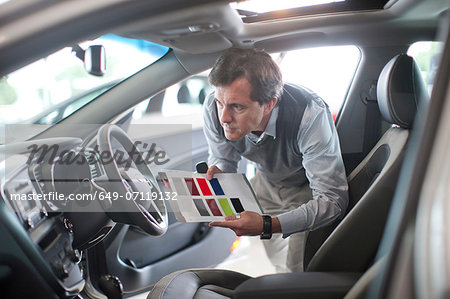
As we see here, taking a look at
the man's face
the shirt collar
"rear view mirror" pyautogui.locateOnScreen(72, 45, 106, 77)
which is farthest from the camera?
the shirt collar

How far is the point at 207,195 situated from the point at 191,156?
33.6 inches

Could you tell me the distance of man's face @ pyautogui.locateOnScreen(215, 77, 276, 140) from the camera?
1.44m

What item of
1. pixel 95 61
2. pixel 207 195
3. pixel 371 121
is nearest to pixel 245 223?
pixel 207 195

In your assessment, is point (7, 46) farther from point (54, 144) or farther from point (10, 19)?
point (54, 144)

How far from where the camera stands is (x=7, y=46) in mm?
572

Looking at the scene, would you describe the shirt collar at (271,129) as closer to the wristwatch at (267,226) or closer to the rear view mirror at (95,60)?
the wristwatch at (267,226)

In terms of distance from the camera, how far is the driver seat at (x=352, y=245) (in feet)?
3.52

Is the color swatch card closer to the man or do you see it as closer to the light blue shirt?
the man

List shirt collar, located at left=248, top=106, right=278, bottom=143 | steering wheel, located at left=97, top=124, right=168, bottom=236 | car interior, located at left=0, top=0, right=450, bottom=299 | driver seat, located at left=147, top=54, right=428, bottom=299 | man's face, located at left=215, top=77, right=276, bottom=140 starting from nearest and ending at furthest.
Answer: car interior, located at left=0, top=0, right=450, bottom=299 < driver seat, located at left=147, top=54, right=428, bottom=299 < steering wheel, located at left=97, top=124, right=168, bottom=236 < man's face, located at left=215, top=77, right=276, bottom=140 < shirt collar, located at left=248, top=106, right=278, bottom=143

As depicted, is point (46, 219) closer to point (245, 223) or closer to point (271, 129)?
point (245, 223)

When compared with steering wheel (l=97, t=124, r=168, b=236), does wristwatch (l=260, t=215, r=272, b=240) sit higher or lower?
lower

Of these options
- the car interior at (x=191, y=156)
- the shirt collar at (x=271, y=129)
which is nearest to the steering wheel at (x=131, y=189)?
the car interior at (x=191, y=156)

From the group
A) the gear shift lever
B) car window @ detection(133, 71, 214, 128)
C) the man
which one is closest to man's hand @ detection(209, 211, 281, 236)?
the man

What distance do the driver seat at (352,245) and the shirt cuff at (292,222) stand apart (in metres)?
0.15
